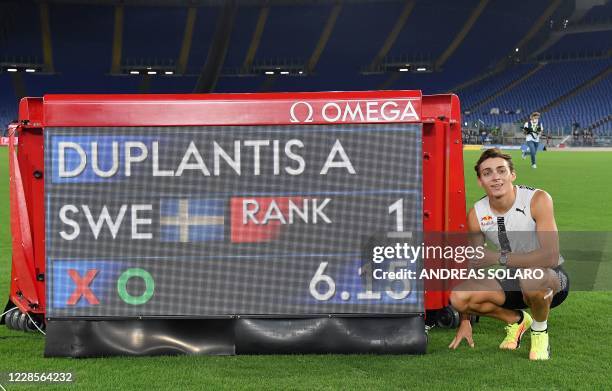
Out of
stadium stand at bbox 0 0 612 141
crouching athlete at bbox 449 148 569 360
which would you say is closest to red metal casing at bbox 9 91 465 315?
crouching athlete at bbox 449 148 569 360

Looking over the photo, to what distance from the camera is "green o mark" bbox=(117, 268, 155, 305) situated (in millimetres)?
4348

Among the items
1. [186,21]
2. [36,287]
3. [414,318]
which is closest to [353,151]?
[414,318]

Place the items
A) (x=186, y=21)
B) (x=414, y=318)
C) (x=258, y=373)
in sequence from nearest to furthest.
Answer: (x=258, y=373) → (x=414, y=318) → (x=186, y=21)

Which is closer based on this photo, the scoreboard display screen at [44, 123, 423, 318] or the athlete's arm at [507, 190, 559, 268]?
the scoreboard display screen at [44, 123, 423, 318]

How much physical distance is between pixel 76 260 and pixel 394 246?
5.79 ft

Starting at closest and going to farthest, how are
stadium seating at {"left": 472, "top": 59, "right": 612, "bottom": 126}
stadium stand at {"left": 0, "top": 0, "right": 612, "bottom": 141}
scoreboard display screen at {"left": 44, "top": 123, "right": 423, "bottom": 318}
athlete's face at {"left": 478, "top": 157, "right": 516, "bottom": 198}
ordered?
scoreboard display screen at {"left": 44, "top": 123, "right": 423, "bottom": 318}
athlete's face at {"left": 478, "top": 157, "right": 516, "bottom": 198}
stadium stand at {"left": 0, "top": 0, "right": 612, "bottom": 141}
stadium seating at {"left": 472, "top": 59, "right": 612, "bottom": 126}

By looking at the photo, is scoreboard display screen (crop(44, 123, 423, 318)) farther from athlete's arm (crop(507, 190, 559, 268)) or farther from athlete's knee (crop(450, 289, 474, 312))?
athlete's arm (crop(507, 190, 559, 268))

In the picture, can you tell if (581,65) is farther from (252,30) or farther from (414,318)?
(414,318)

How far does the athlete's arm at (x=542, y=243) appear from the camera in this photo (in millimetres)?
4543

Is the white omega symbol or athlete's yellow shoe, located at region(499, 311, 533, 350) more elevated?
the white omega symbol

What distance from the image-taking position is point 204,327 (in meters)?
4.45

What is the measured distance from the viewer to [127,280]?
4355 mm

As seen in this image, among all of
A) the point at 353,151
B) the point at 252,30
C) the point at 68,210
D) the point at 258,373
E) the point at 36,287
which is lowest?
the point at 258,373

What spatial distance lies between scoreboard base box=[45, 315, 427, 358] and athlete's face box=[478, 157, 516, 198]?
2.94 ft
